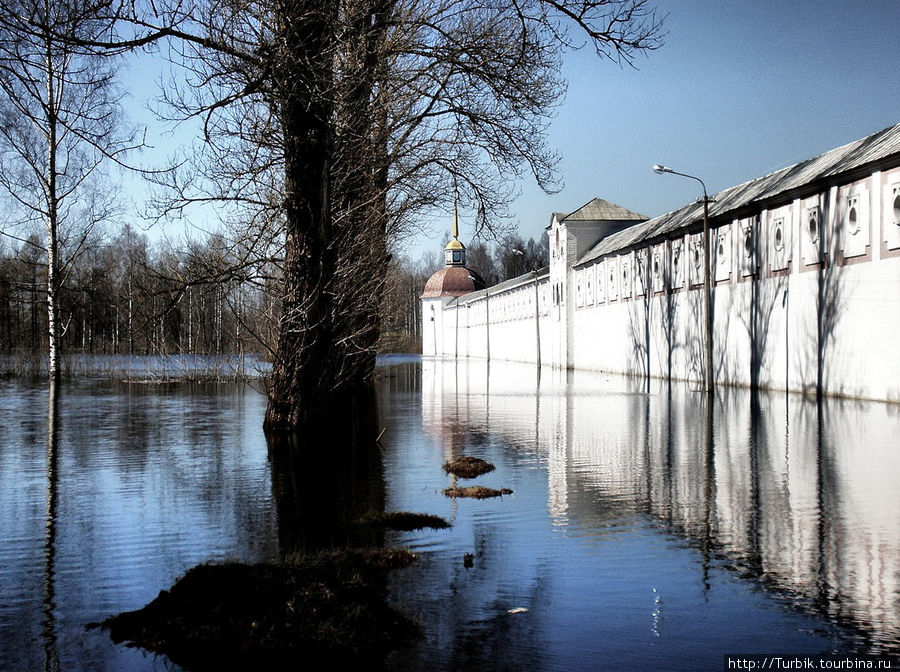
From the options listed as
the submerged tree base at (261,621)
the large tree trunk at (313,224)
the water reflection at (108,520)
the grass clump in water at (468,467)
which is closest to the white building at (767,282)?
the large tree trunk at (313,224)

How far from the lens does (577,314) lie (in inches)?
2039

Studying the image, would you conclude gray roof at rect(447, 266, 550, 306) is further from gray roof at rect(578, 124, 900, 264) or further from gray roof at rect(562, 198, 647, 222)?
gray roof at rect(578, 124, 900, 264)

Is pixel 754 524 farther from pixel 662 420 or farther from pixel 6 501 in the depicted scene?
pixel 662 420

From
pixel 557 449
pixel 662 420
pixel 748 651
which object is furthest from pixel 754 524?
pixel 662 420

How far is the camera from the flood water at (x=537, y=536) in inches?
182

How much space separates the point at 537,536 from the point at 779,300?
69.2ft

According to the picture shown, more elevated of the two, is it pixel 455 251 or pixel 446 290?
pixel 455 251

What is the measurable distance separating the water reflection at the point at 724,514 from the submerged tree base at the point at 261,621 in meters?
0.37

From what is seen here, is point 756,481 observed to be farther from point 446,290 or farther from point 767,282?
point 446,290

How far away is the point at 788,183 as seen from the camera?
26.5 m

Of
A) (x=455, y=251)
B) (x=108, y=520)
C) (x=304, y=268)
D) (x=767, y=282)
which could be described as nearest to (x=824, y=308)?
(x=767, y=282)

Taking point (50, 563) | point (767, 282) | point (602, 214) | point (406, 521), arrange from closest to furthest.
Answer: point (50, 563) < point (406, 521) < point (767, 282) < point (602, 214)

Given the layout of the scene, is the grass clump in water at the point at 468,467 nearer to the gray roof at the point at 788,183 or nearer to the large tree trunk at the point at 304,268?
the large tree trunk at the point at 304,268

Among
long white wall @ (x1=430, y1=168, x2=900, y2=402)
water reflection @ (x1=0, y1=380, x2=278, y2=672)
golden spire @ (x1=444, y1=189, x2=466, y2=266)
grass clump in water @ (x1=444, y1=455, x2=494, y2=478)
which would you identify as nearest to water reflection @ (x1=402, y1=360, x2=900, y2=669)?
grass clump in water @ (x1=444, y1=455, x2=494, y2=478)
